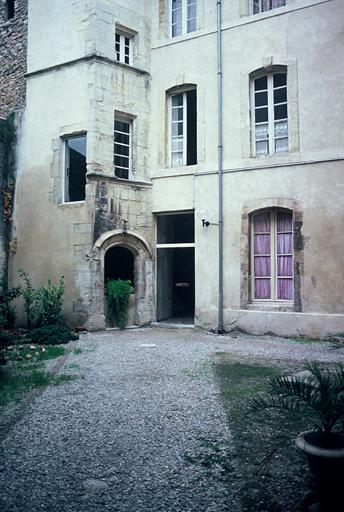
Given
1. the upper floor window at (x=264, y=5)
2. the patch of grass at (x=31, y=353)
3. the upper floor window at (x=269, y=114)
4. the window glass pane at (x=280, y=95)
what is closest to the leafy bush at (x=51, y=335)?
the patch of grass at (x=31, y=353)

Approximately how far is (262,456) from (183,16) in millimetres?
10746

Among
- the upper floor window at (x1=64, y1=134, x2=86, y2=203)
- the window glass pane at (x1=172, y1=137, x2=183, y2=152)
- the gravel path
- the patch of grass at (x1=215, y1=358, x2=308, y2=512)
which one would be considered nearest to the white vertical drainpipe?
the window glass pane at (x1=172, y1=137, x2=183, y2=152)

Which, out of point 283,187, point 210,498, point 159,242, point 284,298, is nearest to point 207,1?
point 283,187

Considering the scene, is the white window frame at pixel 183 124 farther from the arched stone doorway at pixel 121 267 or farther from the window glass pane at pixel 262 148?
the arched stone doorway at pixel 121 267

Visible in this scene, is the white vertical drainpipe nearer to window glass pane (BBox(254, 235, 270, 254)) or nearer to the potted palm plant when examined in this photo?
window glass pane (BBox(254, 235, 270, 254))

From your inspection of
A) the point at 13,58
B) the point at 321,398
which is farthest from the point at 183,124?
the point at 321,398

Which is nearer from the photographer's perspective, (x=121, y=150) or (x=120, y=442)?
(x=120, y=442)

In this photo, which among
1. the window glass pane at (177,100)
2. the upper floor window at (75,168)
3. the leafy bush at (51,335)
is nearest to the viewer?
the leafy bush at (51,335)

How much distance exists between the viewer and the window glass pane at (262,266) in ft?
31.9

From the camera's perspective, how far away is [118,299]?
1009 centimetres

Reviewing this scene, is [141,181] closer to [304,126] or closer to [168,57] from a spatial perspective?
[168,57]

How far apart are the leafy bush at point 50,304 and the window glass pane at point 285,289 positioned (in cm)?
476

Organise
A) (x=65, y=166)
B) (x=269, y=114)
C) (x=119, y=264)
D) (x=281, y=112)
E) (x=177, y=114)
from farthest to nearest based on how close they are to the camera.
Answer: (x=177, y=114) → (x=119, y=264) → (x=65, y=166) → (x=269, y=114) → (x=281, y=112)

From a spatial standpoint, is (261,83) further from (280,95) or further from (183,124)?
(183,124)
